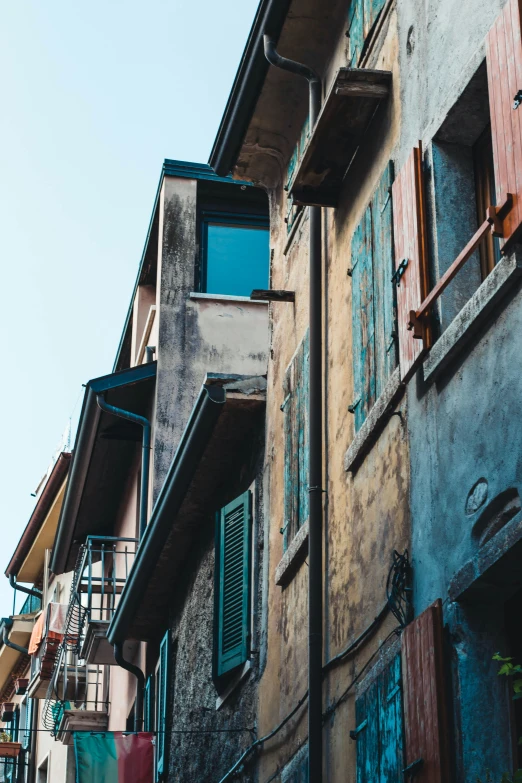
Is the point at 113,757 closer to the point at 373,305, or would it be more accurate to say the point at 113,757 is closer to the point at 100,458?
the point at 373,305

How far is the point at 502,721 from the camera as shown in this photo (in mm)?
5887

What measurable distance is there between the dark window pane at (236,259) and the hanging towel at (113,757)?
685 cm

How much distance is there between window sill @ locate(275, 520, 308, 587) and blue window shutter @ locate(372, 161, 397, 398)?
1585mm

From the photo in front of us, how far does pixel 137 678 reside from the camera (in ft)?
54.9

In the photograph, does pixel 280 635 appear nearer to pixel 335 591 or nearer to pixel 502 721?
pixel 335 591

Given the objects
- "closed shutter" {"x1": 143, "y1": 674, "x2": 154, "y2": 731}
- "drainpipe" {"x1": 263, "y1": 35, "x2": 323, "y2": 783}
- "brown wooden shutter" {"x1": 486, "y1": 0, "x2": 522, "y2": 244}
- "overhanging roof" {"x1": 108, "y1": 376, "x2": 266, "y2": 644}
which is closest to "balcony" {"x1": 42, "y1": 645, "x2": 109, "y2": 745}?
"closed shutter" {"x1": 143, "y1": 674, "x2": 154, "y2": 731}

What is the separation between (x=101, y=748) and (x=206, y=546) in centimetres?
211

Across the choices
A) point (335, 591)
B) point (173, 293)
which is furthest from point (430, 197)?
point (173, 293)

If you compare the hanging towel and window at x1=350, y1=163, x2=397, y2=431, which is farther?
the hanging towel

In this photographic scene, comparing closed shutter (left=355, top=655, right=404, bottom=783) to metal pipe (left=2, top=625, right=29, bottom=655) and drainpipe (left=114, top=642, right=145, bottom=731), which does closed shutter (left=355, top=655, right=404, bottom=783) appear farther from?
metal pipe (left=2, top=625, right=29, bottom=655)

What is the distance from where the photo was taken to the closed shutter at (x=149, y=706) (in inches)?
593

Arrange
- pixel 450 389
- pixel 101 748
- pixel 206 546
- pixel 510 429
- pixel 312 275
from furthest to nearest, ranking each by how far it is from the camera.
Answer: pixel 206 546, pixel 101 748, pixel 312 275, pixel 450 389, pixel 510 429

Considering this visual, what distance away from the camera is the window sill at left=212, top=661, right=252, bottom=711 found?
34.5ft

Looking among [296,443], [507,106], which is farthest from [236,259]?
[507,106]
